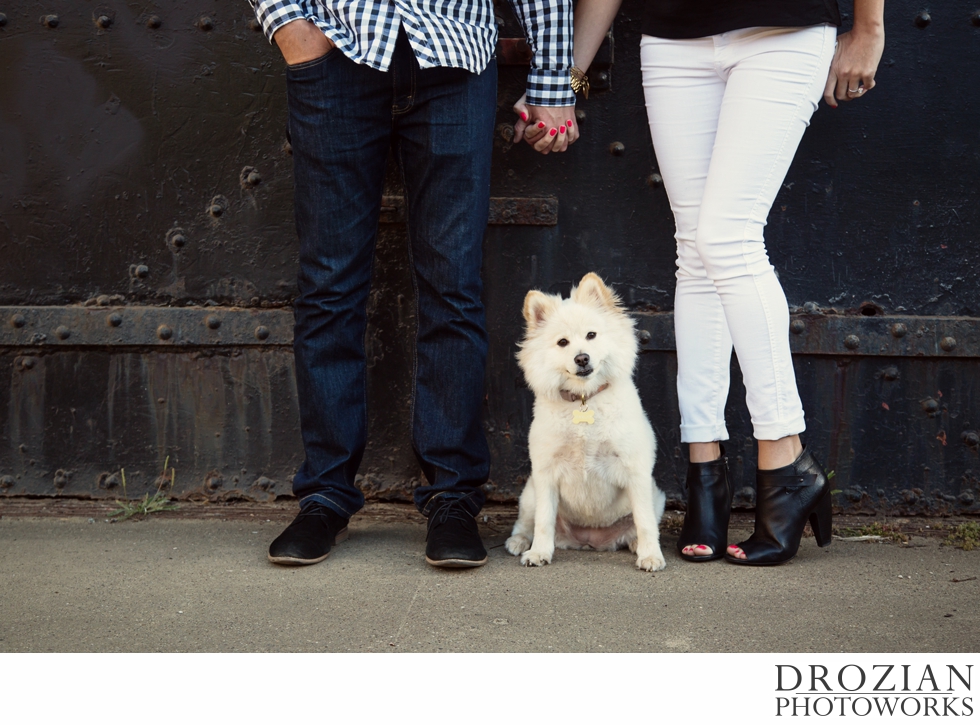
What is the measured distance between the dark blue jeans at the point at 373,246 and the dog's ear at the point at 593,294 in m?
0.31

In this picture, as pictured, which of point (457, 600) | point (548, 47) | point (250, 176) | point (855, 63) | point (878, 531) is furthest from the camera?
point (250, 176)

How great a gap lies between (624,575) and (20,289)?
2.34 metres

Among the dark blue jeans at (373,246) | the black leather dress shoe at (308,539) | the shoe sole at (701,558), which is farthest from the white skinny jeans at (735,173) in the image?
the black leather dress shoe at (308,539)

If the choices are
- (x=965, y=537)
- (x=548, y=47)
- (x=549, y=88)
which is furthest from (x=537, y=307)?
(x=965, y=537)

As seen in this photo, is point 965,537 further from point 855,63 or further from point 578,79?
point 578,79

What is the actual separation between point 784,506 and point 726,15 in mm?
1337

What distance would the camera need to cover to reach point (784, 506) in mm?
2342

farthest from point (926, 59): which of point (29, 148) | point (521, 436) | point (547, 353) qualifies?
point (29, 148)

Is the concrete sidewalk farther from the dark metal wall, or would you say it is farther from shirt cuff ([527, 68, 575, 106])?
shirt cuff ([527, 68, 575, 106])

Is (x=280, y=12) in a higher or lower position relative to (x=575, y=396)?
higher

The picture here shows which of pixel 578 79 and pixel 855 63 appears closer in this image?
pixel 855 63

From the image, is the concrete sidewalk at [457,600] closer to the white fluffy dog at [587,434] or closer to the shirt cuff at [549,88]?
the white fluffy dog at [587,434]

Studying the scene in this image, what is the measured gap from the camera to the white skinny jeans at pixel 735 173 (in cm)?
220

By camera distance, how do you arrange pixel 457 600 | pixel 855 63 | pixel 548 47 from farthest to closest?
pixel 548 47 → pixel 855 63 → pixel 457 600
